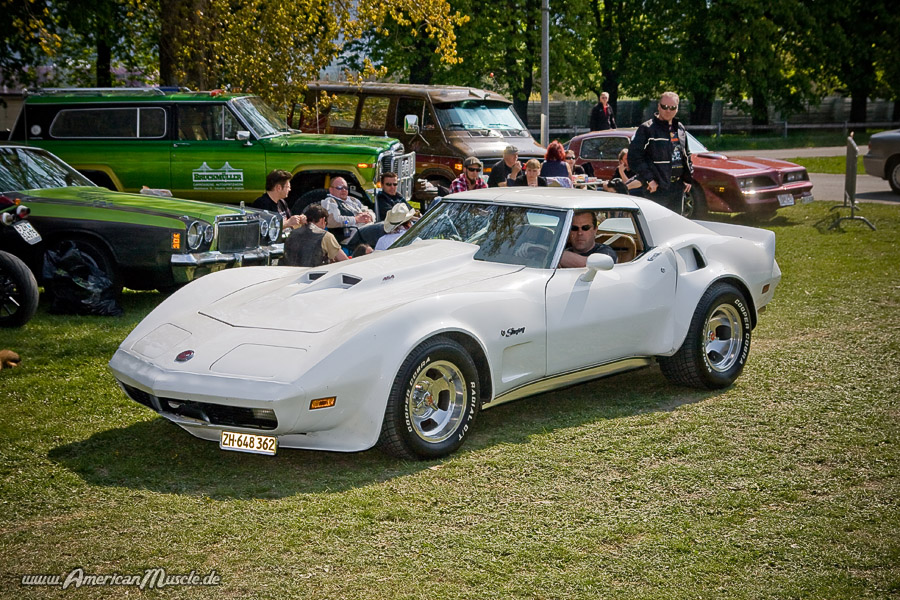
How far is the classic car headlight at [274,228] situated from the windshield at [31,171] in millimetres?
1995

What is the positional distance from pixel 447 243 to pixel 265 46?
1119 centimetres

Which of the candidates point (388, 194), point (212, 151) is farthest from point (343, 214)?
point (212, 151)

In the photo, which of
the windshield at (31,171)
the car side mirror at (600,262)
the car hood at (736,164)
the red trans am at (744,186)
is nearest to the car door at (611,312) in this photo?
the car side mirror at (600,262)

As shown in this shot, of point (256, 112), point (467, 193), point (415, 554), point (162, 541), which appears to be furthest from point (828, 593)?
point (256, 112)

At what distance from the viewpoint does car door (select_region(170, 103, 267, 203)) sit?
1309cm

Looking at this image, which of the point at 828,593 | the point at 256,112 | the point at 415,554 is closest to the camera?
the point at 828,593

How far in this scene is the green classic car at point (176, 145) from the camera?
13.0 metres

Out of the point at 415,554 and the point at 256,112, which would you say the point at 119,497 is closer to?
the point at 415,554

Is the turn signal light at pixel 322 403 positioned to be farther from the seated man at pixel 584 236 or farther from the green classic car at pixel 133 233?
the green classic car at pixel 133 233

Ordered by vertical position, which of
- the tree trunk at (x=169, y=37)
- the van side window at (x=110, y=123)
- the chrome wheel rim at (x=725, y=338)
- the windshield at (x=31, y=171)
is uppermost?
the tree trunk at (x=169, y=37)

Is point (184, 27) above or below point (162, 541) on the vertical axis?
above

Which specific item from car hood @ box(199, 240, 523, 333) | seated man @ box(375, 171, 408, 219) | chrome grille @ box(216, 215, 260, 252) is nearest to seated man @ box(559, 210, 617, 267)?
car hood @ box(199, 240, 523, 333)

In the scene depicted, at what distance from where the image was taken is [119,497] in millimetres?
4906

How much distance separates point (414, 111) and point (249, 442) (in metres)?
11.9
